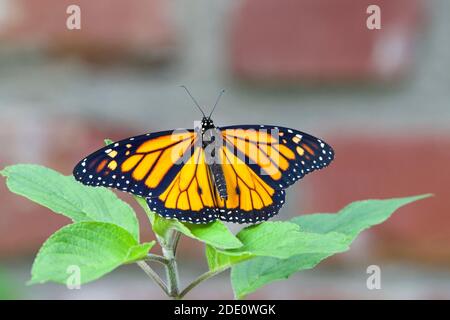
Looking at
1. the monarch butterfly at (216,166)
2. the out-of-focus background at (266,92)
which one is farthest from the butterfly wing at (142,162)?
the out-of-focus background at (266,92)

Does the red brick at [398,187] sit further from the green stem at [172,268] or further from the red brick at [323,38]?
the green stem at [172,268]

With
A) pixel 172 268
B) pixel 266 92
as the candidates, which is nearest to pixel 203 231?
pixel 172 268

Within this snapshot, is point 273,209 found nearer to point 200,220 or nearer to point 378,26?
point 200,220

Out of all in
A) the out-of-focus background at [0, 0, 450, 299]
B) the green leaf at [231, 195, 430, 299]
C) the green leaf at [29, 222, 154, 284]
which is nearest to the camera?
the green leaf at [29, 222, 154, 284]

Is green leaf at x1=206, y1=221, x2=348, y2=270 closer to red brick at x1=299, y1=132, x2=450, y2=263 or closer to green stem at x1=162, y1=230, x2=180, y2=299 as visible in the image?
green stem at x1=162, y1=230, x2=180, y2=299

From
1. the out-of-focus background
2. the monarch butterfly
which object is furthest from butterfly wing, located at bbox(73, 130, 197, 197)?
the out-of-focus background

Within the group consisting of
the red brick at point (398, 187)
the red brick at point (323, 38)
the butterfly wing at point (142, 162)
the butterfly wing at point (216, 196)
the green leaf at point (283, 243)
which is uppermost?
the red brick at point (323, 38)

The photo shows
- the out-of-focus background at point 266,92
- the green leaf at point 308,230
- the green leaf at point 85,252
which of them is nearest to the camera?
the green leaf at point 85,252

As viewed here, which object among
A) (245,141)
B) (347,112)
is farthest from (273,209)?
(347,112)

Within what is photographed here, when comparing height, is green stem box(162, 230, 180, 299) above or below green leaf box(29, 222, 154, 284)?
below
